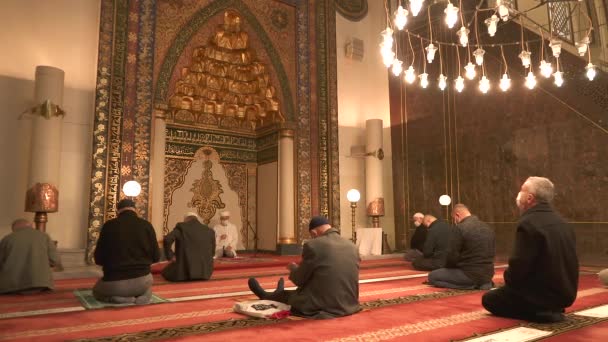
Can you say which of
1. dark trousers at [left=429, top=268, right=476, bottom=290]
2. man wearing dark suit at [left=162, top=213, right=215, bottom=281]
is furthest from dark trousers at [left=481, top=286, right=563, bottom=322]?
man wearing dark suit at [left=162, top=213, right=215, bottom=281]

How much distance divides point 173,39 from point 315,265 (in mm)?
5611

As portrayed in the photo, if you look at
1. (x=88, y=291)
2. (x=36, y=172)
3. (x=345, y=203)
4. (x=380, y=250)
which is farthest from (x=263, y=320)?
(x=345, y=203)

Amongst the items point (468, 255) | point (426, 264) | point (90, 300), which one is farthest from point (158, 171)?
point (468, 255)

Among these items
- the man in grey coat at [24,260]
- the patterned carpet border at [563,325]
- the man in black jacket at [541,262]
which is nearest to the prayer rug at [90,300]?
the man in grey coat at [24,260]

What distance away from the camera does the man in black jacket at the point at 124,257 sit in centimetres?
355

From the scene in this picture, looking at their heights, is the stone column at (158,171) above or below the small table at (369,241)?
above

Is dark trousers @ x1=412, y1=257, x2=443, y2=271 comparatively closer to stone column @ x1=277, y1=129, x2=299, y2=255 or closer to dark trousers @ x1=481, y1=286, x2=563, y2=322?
stone column @ x1=277, y1=129, x2=299, y2=255

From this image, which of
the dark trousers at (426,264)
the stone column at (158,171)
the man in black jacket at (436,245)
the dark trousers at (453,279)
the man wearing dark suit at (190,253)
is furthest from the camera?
the stone column at (158,171)

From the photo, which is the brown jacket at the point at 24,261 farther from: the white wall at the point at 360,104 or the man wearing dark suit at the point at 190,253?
the white wall at the point at 360,104

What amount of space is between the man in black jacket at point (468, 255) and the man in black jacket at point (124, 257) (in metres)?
2.66

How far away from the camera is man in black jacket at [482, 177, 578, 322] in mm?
2713

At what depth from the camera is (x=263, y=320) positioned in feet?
10.2

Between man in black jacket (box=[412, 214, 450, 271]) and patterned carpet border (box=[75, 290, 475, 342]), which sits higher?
man in black jacket (box=[412, 214, 450, 271])

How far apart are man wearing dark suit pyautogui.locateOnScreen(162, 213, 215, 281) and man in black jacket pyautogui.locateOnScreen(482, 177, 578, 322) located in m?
3.28
